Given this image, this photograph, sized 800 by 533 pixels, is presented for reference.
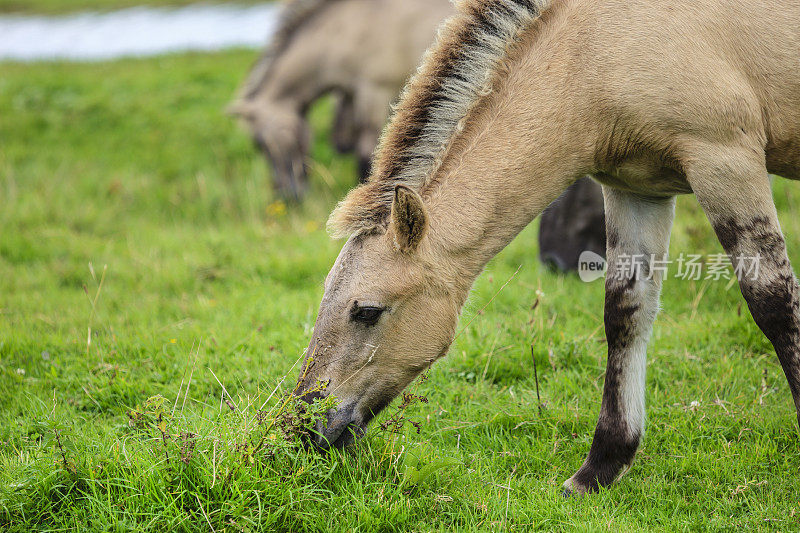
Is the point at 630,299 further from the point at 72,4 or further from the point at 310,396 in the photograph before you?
the point at 72,4

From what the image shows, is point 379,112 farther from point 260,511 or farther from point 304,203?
point 260,511

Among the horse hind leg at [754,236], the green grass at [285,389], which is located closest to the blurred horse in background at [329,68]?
the green grass at [285,389]

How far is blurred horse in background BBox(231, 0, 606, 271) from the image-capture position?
9.54m

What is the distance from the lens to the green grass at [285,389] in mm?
3041

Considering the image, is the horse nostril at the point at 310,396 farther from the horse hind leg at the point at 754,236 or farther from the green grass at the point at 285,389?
the horse hind leg at the point at 754,236

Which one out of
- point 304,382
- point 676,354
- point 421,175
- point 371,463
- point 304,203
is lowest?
point 304,203

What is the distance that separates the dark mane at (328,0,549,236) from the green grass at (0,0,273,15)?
71.4 ft

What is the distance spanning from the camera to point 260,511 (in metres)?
2.87

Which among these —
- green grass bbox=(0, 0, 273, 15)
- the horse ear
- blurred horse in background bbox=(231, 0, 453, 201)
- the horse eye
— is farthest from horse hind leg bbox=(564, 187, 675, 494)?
green grass bbox=(0, 0, 273, 15)

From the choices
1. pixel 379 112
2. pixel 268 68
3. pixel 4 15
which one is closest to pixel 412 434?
pixel 379 112

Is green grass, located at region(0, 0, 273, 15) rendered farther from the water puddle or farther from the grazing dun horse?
the grazing dun horse

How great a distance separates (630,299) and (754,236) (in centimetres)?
74

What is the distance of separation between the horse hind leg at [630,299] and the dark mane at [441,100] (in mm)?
986

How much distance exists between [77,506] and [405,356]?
5.04ft
